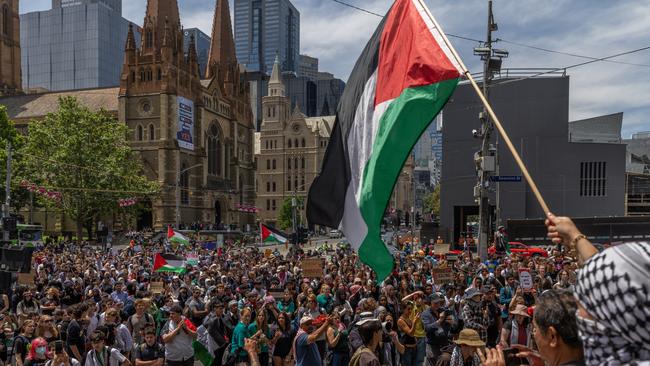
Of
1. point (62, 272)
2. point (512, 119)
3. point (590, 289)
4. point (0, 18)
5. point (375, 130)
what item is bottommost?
point (62, 272)

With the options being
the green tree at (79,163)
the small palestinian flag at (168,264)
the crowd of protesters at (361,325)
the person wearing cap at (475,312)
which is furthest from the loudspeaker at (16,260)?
the green tree at (79,163)

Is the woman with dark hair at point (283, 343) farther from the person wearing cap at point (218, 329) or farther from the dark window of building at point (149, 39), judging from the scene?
the dark window of building at point (149, 39)

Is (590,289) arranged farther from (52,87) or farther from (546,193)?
(52,87)

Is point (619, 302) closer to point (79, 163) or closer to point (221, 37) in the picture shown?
point (79, 163)

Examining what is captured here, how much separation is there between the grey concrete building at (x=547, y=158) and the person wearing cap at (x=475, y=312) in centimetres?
3171

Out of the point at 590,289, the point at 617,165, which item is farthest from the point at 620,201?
the point at 590,289

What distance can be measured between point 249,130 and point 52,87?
260 ft

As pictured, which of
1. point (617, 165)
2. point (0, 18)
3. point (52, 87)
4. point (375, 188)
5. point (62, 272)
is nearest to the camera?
point (375, 188)

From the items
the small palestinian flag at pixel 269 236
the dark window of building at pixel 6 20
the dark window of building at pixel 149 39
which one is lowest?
the small palestinian flag at pixel 269 236

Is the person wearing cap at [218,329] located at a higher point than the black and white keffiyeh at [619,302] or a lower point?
lower

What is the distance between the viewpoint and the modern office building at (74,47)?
13362 cm

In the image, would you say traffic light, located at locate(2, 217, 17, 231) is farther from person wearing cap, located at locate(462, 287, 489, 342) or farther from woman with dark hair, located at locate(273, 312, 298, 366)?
person wearing cap, located at locate(462, 287, 489, 342)

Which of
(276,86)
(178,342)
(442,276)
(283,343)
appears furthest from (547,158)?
(276,86)

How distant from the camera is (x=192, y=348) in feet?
27.8
